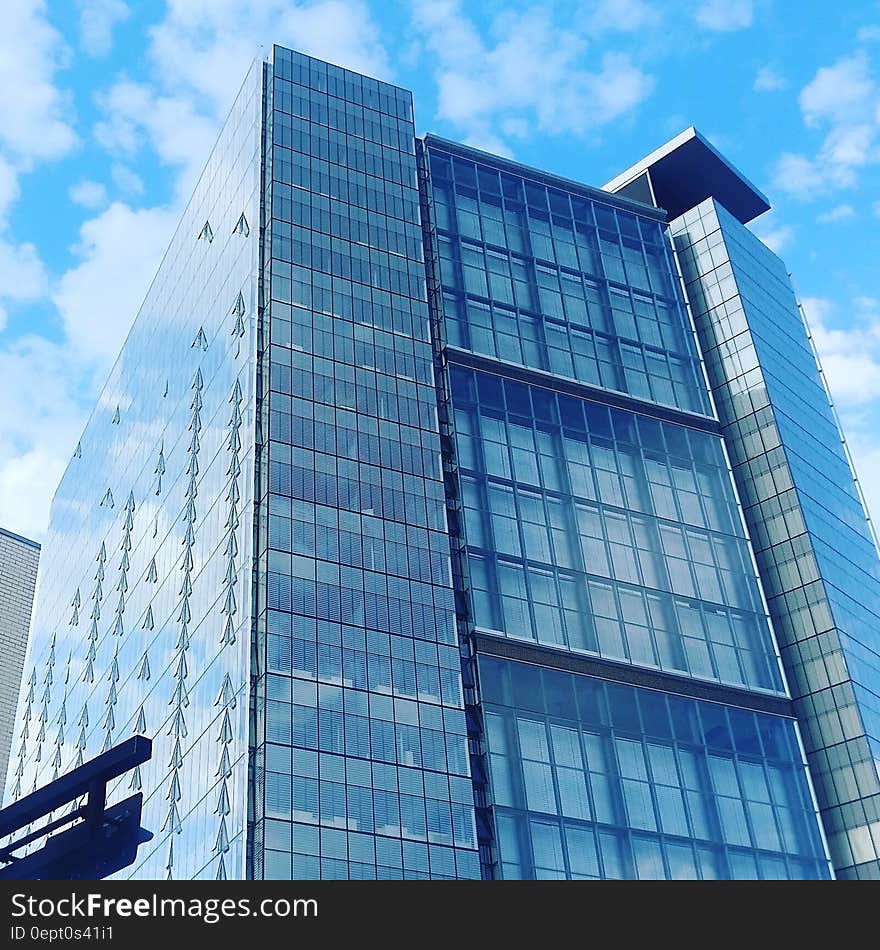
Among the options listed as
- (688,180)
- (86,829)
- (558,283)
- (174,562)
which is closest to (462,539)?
(174,562)

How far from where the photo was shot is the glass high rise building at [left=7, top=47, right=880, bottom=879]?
59656mm

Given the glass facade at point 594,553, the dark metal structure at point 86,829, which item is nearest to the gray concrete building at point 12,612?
the glass facade at point 594,553

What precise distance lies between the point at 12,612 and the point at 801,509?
8269 centimetres

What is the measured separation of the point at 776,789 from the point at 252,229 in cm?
4095

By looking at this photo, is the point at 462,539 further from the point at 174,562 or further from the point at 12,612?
the point at 12,612

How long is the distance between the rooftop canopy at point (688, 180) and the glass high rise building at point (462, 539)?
388 millimetres

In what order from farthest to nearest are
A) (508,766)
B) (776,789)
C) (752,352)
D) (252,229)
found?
(752,352), (252,229), (776,789), (508,766)

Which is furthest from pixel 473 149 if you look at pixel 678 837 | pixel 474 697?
pixel 678 837

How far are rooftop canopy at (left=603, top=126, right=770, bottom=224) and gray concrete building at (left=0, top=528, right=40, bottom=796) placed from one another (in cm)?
6987

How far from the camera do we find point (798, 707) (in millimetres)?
74188

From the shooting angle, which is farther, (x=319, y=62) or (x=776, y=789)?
(x=319, y=62)

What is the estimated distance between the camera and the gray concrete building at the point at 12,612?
127125 mm

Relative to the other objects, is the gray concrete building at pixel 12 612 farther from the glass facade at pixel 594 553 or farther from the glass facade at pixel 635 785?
the glass facade at pixel 635 785
